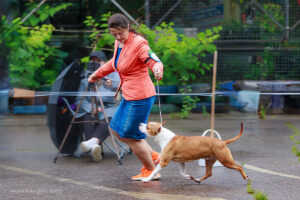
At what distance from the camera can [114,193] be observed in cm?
504

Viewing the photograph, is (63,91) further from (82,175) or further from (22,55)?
(22,55)

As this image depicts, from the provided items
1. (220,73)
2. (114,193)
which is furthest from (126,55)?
(220,73)

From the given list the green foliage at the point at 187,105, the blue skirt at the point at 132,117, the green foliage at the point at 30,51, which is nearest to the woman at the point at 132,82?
the blue skirt at the point at 132,117

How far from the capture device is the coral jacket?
206 inches

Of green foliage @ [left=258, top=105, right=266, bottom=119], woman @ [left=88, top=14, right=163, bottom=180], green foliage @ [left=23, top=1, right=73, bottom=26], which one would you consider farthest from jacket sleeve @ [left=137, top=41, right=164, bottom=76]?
green foliage @ [left=23, top=1, right=73, bottom=26]

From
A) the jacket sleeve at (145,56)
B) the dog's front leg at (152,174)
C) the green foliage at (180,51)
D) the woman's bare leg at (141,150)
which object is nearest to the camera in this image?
the jacket sleeve at (145,56)

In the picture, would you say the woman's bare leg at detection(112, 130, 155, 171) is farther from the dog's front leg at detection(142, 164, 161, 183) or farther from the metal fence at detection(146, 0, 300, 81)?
Answer: the metal fence at detection(146, 0, 300, 81)

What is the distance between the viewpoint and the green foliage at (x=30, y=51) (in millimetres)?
11312

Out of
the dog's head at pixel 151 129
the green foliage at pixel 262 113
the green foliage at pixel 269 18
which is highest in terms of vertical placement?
the green foliage at pixel 269 18

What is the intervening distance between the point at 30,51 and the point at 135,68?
262 inches

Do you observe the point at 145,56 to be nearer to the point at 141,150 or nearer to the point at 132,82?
the point at 132,82

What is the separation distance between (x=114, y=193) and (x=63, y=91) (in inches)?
85.6

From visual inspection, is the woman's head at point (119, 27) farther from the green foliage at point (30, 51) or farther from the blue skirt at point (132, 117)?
the green foliage at point (30, 51)

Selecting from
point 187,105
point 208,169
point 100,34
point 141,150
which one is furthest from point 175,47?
point 208,169
